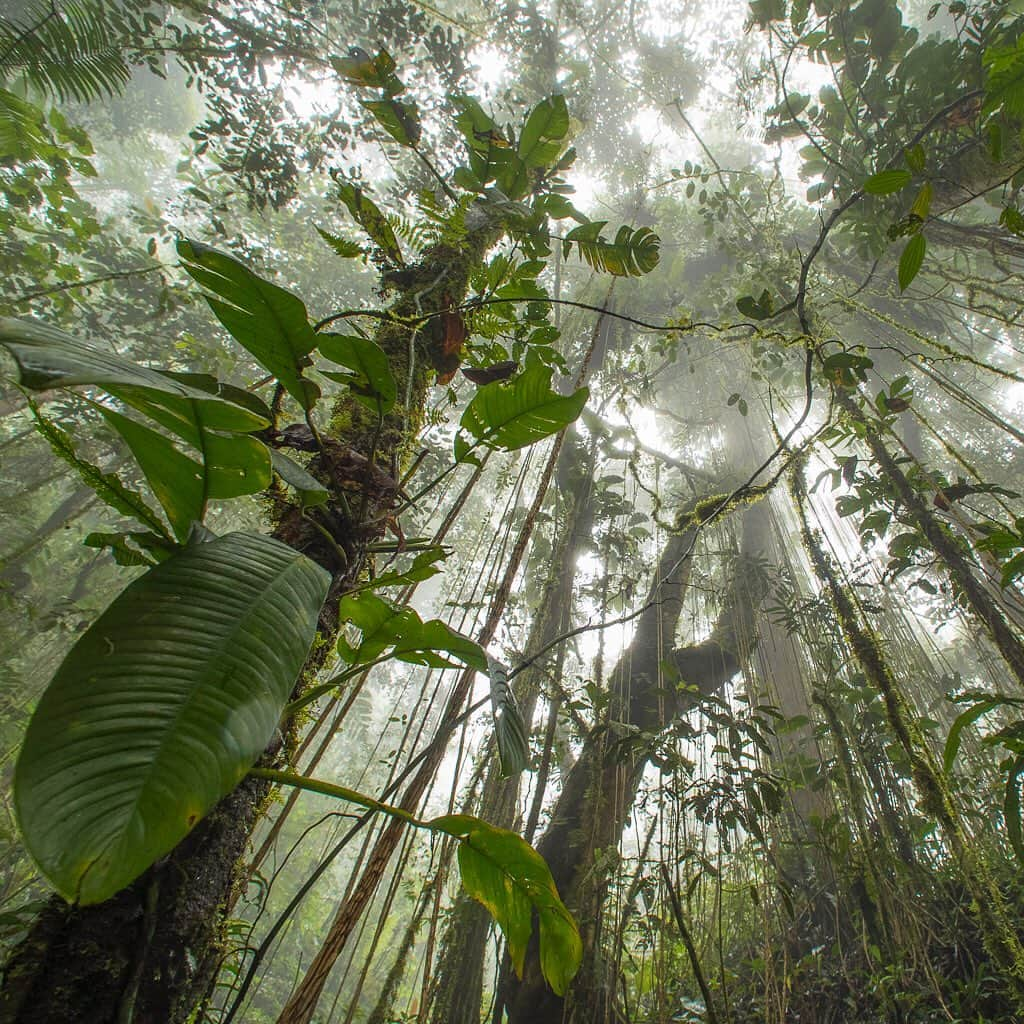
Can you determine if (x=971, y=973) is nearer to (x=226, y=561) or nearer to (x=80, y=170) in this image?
(x=226, y=561)

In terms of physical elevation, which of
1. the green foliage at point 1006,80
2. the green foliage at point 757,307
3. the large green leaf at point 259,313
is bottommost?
the large green leaf at point 259,313

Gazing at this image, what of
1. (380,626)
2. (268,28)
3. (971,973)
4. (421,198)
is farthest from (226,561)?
(268,28)

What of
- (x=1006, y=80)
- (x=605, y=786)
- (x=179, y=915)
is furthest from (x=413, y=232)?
(x=605, y=786)

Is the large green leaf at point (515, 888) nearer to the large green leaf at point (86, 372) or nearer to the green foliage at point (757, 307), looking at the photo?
the large green leaf at point (86, 372)

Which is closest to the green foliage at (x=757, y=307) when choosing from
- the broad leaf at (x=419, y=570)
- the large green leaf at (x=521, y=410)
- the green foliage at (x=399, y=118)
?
the large green leaf at (x=521, y=410)

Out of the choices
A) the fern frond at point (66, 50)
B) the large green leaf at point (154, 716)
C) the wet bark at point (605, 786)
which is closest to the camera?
the large green leaf at point (154, 716)

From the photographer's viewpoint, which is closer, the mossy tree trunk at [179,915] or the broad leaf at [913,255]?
the mossy tree trunk at [179,915]

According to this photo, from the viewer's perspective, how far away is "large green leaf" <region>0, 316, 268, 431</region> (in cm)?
27

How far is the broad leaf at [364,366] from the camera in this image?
0.60m

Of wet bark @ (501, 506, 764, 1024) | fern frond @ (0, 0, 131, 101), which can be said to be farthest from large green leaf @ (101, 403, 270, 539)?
fern frond @ (0, 0, 131, 101)

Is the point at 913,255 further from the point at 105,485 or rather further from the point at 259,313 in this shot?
the point at 105,485

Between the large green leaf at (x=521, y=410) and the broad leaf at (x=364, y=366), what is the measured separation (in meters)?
0.11

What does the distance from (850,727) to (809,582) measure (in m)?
1.64

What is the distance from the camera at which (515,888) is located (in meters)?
0.58
